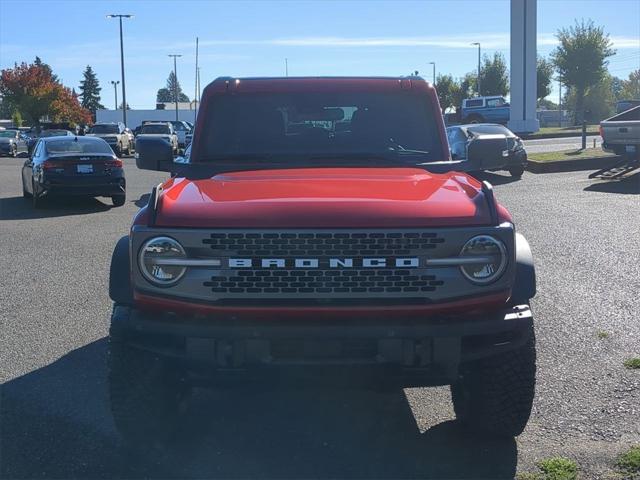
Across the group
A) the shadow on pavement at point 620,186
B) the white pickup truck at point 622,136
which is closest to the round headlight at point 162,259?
the shadow on pavement at point 620,186

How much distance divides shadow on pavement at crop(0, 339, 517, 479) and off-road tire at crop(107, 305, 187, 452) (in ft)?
0.51

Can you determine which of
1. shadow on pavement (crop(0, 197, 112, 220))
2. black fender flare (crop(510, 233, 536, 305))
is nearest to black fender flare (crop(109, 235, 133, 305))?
black fender flare (crop(510, 233, 536, 305))

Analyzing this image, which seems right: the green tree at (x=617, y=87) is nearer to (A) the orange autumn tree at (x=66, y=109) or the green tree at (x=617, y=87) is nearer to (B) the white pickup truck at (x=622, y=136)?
(A) the orange autumn tree at (x=66, y=109)

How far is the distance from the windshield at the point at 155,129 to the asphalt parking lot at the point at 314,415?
31.3 meters

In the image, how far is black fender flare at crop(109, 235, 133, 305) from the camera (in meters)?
4.42

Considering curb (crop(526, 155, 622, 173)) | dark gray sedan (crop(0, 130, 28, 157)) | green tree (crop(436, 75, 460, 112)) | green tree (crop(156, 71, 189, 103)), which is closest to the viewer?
curb (crop(526, 155, 622, 173))

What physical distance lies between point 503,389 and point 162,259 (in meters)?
1.87

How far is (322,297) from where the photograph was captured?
164 inches

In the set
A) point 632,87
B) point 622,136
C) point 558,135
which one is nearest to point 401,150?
point 622,136

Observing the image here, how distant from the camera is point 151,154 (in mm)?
5805

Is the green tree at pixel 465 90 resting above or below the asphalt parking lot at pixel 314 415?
above

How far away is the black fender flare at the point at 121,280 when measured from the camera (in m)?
4.42

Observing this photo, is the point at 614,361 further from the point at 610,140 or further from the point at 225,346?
the point at 610,140

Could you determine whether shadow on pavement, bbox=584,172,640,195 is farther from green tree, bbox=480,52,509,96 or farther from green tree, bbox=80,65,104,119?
green tree, bbox=80,65,104,119
